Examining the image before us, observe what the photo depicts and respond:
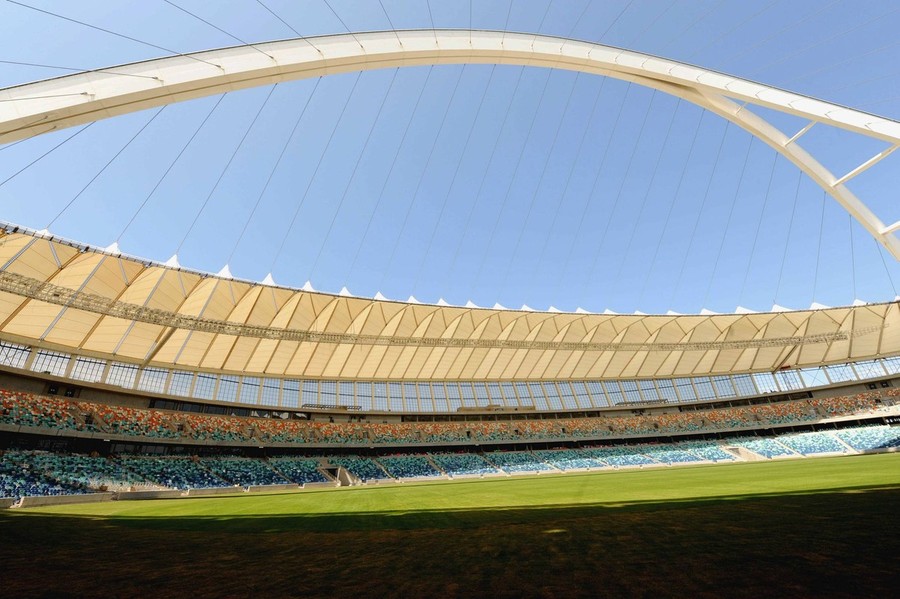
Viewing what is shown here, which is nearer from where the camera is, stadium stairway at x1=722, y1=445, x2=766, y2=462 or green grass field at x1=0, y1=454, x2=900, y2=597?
green grass field at x1=0, y1=454, x2=900, y2=597

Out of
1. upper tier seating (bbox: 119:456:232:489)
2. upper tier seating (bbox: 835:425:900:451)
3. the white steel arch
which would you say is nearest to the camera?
the white steel arch

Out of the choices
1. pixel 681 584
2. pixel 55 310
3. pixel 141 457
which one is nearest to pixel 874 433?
pixel 681 584

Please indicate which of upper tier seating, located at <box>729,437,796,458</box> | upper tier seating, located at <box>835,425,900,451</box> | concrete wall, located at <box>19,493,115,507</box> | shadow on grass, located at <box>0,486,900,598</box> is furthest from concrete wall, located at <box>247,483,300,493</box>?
upper tier seating, located at <box>835,425,900,451</box>

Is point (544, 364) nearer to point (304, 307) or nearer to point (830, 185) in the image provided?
point (304, 307)

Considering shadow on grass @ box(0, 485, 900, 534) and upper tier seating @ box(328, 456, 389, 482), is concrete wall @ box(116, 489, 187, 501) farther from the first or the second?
shadow on grass @ box(0, 485, 900, 534)

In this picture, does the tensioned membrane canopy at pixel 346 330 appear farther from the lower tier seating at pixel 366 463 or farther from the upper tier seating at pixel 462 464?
the upper tier seating at pixel 462 464

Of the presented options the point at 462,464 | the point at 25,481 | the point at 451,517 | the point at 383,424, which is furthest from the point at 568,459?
the point at 25,481

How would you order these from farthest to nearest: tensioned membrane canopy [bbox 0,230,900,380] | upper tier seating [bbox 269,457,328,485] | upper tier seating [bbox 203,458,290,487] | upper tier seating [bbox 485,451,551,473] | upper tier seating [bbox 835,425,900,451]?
upper tier seating [bbox 485,451,551,473], upper tier seating [bbox 835,425,900,451], upper tier seating [bbox 269,457,328,485], upper tier seating [bbox 203,458,290,487], tensioned membrane canopy [bbox 0,230,900,380]

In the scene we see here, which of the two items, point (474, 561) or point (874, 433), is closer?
point (474, 561)
